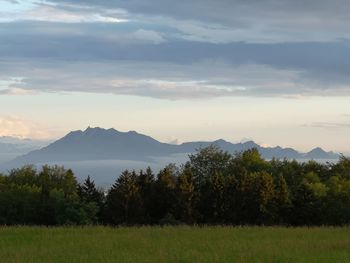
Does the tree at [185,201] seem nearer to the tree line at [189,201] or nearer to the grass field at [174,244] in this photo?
the tree line at [189,201]

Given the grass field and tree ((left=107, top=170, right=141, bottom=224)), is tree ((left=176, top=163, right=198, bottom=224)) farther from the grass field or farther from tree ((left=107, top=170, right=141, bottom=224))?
the grass field

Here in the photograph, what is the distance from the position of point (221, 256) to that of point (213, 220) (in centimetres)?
5743

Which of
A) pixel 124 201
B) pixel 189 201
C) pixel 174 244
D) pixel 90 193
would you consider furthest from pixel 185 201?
pixel 174 244

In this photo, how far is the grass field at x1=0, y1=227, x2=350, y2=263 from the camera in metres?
18.2

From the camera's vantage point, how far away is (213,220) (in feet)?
248

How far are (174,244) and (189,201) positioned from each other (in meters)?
53.0

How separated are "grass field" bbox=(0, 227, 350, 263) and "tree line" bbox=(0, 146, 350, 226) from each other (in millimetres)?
39399

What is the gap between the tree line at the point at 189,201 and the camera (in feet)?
236

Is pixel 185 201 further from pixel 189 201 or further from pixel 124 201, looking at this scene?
pixel 124 201

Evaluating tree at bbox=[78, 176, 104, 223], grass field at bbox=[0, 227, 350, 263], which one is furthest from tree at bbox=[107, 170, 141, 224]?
grass field at bbox=[0, 227, 350, 263]

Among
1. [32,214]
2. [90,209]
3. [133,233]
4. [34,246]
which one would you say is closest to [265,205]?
[90,209]

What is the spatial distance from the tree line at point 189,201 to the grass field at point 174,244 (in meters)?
39.4

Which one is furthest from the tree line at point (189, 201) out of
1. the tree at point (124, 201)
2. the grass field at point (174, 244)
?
the grass field at point (174, 244)

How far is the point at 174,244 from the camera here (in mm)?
21500
